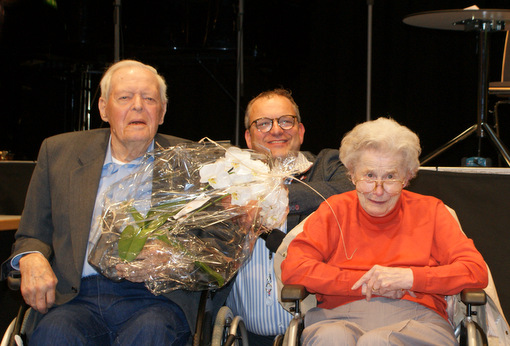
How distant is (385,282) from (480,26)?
2.45m

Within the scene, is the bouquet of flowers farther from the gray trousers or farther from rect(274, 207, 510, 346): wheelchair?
the gray trousers

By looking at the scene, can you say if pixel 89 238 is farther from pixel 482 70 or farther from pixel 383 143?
pixel 482 70

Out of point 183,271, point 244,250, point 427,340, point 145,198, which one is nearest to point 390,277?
point 427,340

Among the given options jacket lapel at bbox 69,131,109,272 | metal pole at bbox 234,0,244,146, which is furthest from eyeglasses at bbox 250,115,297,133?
metal pole at bbox 234,0,244,146

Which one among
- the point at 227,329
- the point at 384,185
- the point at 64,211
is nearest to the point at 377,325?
the point at 384,185

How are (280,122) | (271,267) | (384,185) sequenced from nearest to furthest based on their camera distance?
(384,185) → (271,267) → (280,122)

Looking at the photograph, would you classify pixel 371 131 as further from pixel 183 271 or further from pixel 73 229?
pixel 73 229

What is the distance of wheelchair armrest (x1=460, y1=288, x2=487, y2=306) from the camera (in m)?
1.81

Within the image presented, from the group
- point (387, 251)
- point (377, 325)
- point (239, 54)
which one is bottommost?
point (377, 325)

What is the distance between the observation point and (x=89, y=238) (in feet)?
7.11

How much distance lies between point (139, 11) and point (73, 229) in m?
3.31

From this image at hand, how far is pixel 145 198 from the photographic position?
1.93 meters

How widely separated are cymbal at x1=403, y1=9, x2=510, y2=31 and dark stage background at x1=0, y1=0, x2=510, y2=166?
44.6 inches

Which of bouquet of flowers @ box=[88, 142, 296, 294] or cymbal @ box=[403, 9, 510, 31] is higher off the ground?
cymbal @ box=[403, 9, 510, 31]
